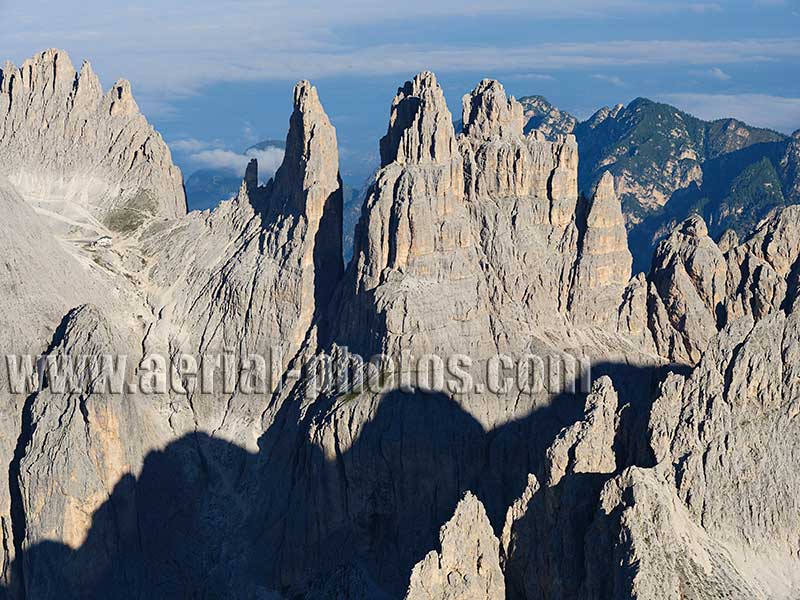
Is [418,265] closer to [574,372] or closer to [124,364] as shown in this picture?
[574,372]

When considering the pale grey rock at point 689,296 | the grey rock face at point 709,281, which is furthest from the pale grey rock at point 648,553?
the grey rock face at point 709,281

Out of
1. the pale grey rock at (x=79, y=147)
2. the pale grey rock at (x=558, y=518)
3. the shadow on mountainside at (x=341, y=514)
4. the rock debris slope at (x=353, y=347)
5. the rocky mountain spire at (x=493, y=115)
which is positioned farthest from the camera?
the pale grey rock at (x=79, y=147)

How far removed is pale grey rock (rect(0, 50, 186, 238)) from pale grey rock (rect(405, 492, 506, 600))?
79.5 m

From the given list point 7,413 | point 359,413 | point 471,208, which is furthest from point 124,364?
point 471,208

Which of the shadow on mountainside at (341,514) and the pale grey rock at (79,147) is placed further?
the pale grey rock at (79,147)

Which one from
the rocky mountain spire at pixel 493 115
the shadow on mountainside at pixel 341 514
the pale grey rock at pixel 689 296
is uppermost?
the rocky mountain spire at pixel 493 115

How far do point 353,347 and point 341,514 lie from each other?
622 inches

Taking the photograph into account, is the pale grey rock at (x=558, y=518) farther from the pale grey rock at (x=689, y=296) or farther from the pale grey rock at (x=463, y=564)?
the pale grey rock at (x=689, y=296)

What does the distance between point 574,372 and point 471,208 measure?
19.3 m

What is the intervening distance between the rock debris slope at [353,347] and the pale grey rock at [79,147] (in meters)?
15.7

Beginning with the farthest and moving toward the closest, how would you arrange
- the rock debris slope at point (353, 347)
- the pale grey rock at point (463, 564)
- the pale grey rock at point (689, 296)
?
the pale grey rock at point (689, 296) < the rock debris slope at point (353, 347) < the pale grey rock at point (463, 564)

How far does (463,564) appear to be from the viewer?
58156 millimetres

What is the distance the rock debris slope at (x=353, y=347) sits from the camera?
283 feet

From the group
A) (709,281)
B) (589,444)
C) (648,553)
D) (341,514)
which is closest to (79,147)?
(341,514)
